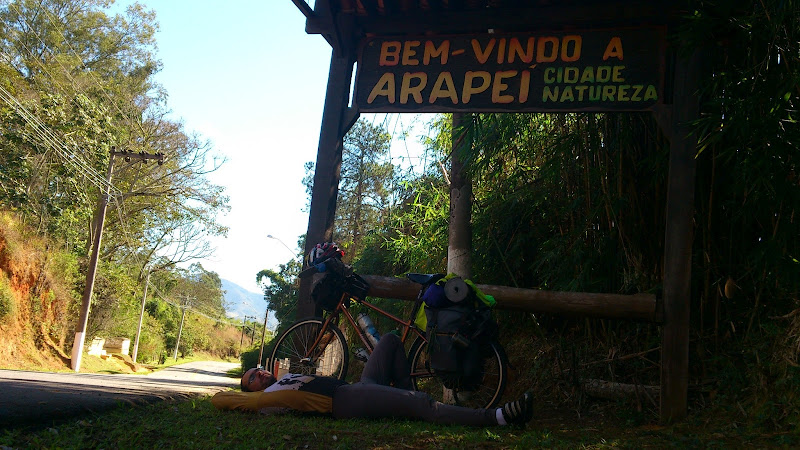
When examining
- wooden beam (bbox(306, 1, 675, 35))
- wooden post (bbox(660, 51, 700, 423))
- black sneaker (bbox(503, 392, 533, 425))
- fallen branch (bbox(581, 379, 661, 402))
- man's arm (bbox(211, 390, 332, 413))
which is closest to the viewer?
black sneaker (bbox(503, 392, 533, 425))

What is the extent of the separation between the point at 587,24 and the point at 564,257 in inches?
76.8

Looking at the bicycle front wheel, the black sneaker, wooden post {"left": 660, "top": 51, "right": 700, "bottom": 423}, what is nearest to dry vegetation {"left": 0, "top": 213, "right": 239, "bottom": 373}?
the bicycle front wheel

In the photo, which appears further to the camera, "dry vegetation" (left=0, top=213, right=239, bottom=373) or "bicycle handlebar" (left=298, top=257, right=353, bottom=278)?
"dry vegetation" (left=0, top=213, right=239, bottom=373)

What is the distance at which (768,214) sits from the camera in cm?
425

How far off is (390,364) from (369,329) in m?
0.86

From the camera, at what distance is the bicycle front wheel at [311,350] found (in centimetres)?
517

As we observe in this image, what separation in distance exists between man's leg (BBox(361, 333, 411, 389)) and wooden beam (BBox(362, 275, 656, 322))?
95 cm

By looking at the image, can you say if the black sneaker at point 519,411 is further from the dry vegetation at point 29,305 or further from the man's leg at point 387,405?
the dry vegetation at point 29,305

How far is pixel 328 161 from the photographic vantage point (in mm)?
5609

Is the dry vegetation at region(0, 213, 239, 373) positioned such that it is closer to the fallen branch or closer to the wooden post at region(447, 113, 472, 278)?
the wooden post at region(447, 113, 472, 278)

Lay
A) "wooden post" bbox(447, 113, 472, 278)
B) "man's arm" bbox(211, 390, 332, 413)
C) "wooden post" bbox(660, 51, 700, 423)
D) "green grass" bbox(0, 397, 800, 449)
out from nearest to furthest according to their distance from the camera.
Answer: "green grass" bbox(0, 397, 800, 449)
"man's arm" bbox(211, 390, 332, 413)
"wooden post" bbox(660, 51, 700, 423)
"wooden post" bbox(447, 113, 472, 278)

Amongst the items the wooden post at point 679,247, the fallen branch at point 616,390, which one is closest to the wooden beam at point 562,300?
the wooden post at point 679,247

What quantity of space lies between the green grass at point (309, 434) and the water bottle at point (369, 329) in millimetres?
1278

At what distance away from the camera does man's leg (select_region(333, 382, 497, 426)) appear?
3.66 meters
